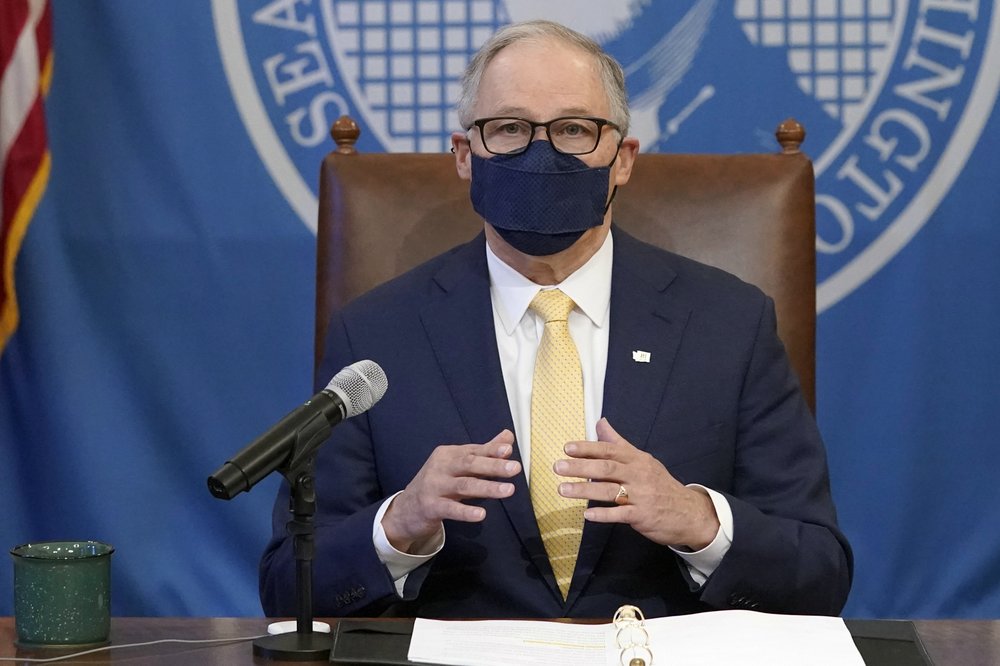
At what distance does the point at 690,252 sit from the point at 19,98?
1486 millimetres

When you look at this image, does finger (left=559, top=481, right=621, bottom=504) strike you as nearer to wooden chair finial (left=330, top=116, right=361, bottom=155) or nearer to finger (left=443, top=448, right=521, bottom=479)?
finger (left=443, top=448, right=521, bottom=479)

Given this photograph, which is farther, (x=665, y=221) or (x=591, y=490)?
(x=665, y=221)

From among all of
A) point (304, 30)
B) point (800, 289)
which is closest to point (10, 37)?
point (304, 30)

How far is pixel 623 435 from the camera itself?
193cm

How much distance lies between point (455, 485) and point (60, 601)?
1.48 feet

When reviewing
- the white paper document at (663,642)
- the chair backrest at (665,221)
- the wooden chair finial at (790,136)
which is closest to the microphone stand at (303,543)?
the white paper document at (663,642)

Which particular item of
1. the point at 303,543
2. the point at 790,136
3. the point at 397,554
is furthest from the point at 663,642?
the point at 790,136

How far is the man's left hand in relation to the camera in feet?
5.31

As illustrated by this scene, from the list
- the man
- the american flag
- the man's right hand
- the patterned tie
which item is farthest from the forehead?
the american flag

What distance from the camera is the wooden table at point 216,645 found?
1.40 metres

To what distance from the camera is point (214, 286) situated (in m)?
3.08

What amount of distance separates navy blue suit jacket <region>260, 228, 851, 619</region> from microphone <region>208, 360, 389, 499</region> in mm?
419

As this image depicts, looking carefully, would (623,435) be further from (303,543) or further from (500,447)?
(303,543)

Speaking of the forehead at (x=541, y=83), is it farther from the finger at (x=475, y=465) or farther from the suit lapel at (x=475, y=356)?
the finger at (x=475, y=465)
